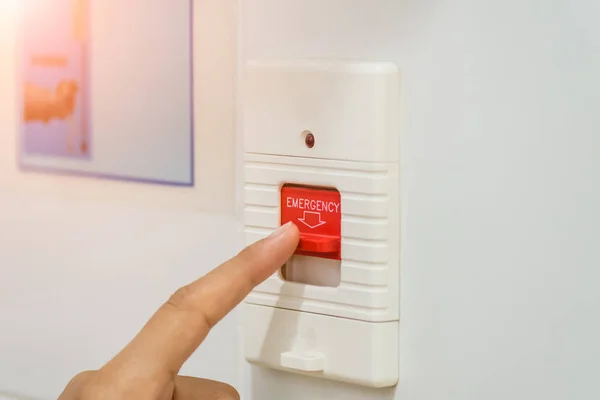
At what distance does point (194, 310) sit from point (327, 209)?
9 centimetres

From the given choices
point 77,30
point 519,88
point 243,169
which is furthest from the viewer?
point 77,30

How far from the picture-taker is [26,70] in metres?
0.74

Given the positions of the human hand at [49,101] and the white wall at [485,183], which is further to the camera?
the human hand at [49,101]

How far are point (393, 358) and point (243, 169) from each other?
0.51 ft

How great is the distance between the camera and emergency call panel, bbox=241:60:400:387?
51 centimetres

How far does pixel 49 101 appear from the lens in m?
0.73

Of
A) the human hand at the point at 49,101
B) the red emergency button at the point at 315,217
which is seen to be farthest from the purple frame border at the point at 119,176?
the red emergency button at the point at 315,217

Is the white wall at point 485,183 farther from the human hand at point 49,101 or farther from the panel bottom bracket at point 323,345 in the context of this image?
the human hand at point 49,101

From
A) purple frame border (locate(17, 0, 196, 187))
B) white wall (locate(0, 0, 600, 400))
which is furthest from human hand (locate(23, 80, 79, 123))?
white wall (locate(0, 0, 600, 400))

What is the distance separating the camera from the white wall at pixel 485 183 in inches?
18.3

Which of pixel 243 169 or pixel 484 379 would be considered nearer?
pixel 484 379

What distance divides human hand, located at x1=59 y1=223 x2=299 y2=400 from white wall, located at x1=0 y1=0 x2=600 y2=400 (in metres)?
0.07

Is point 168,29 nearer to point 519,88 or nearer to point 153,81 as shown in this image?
point 153,81

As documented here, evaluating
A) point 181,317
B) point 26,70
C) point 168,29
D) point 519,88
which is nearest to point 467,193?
point 519,88
